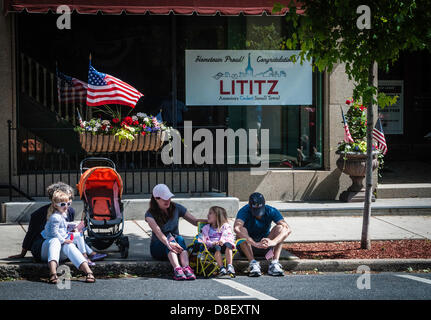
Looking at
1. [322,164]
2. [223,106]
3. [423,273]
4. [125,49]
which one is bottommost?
[423,273]

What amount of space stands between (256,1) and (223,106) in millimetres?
2211

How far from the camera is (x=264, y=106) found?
1324cm

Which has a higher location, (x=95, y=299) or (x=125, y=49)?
(x=125, y=49)

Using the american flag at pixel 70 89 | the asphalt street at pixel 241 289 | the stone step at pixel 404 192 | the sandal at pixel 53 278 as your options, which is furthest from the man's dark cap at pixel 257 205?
the stone step at pixel 404 192

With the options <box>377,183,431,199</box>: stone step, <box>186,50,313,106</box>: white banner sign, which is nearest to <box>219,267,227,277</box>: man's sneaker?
<box>186,50,313,106</box>: white banner sign

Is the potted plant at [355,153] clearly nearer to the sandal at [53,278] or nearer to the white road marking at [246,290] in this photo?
the white road marking at [246,290]

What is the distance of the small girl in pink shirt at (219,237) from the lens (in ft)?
26.7

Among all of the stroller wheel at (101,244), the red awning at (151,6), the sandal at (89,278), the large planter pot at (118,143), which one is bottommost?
the sandal at (89,278)

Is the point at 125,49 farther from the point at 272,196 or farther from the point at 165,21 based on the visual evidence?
the point at 272,196

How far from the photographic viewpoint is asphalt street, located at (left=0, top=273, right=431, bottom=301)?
278 inches

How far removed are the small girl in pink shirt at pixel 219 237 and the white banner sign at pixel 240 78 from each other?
5.03 m

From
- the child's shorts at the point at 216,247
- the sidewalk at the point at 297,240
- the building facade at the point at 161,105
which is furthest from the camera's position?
the building facade at the point at 161,105

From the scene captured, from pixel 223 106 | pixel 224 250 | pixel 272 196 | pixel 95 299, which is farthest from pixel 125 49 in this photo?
pixel 95 299

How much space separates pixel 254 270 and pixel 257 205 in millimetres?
828
